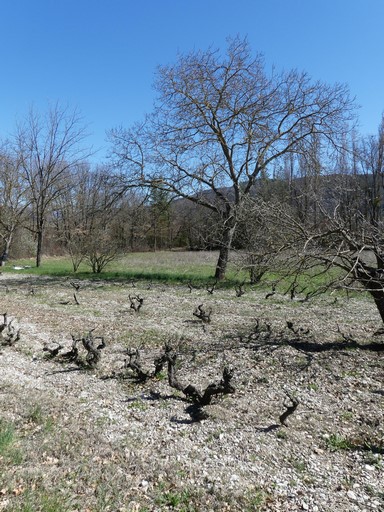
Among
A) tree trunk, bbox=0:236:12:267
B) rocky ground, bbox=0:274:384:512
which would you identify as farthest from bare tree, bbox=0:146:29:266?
rocky ground, bbox=0:274:384:512

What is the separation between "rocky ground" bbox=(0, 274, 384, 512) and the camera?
104 inches

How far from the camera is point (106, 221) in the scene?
1852 cm

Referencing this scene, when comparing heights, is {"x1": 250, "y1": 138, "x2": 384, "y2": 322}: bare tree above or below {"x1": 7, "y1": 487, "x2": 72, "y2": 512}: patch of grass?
above

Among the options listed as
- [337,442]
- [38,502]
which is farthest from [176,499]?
[337,442]

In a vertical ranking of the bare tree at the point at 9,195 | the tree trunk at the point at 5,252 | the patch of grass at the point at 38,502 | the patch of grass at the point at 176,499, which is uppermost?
the bare tree at the point at 9,195

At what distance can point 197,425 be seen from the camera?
3637 millimetres

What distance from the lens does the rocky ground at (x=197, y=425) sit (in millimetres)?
2631

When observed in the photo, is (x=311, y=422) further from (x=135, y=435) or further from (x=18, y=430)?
(x=18, y=430)

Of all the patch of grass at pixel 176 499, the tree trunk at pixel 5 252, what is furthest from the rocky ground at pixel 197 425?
the tree trunk at pixel 5 252

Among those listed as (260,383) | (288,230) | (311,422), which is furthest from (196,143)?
(311,422)

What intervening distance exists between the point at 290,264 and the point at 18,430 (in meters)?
4.17

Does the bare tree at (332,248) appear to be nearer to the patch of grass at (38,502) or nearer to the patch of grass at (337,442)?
the patch of grass at (337,442)

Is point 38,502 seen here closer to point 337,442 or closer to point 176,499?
point 176,499

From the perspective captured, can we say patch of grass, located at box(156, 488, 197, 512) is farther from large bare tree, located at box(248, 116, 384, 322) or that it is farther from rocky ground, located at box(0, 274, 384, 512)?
large bare tree, located at box(248, 116, 384, 322)
